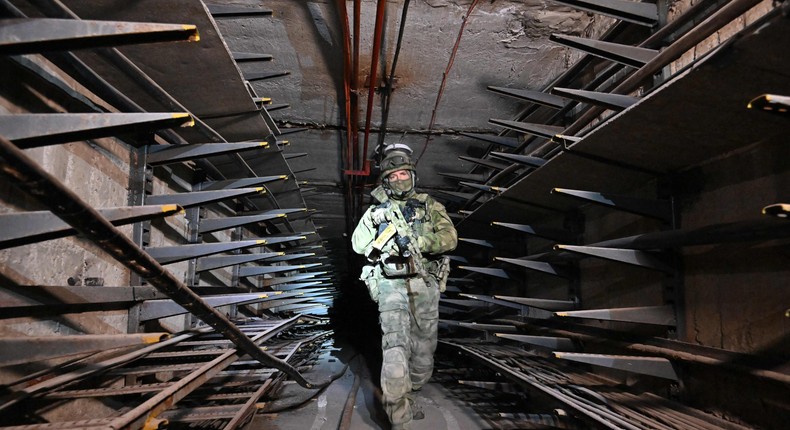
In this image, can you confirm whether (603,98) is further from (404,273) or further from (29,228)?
(29,228)

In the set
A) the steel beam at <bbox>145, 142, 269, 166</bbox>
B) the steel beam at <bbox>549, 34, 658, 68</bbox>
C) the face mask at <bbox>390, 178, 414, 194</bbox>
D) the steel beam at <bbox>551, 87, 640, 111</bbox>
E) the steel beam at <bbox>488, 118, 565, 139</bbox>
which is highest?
the steel beam at <bbox>549, 34, 658, 68</bbox>

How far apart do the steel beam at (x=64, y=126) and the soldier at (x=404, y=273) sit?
6.78 feet

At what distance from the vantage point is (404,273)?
3459mm

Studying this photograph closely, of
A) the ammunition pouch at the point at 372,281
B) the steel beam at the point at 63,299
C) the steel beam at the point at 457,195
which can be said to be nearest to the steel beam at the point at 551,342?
the ammunition pouch at the point at 372,281

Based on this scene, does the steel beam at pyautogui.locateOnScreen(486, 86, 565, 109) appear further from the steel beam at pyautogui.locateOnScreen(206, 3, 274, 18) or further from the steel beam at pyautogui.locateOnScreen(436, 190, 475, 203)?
the steel beam at pyautogui.locateOnScreen(436, 190, 475, 203)

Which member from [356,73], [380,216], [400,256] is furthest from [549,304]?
[356,73]

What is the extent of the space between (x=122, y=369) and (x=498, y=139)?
377 cm

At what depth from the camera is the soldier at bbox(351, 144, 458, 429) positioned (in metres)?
3.08

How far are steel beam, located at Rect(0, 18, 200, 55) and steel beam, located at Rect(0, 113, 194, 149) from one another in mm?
240

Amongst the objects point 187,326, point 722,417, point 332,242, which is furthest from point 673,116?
point 332,242

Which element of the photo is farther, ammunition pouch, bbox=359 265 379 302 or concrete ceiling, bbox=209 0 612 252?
ammunition pouch, bbox=359 265 379 302

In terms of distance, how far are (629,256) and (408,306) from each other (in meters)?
1.57

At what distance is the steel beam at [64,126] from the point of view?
1.50 meters

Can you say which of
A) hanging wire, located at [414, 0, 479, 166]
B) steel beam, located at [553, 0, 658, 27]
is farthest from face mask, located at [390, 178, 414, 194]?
steel beam, located at [553, 0, 658, 27]
